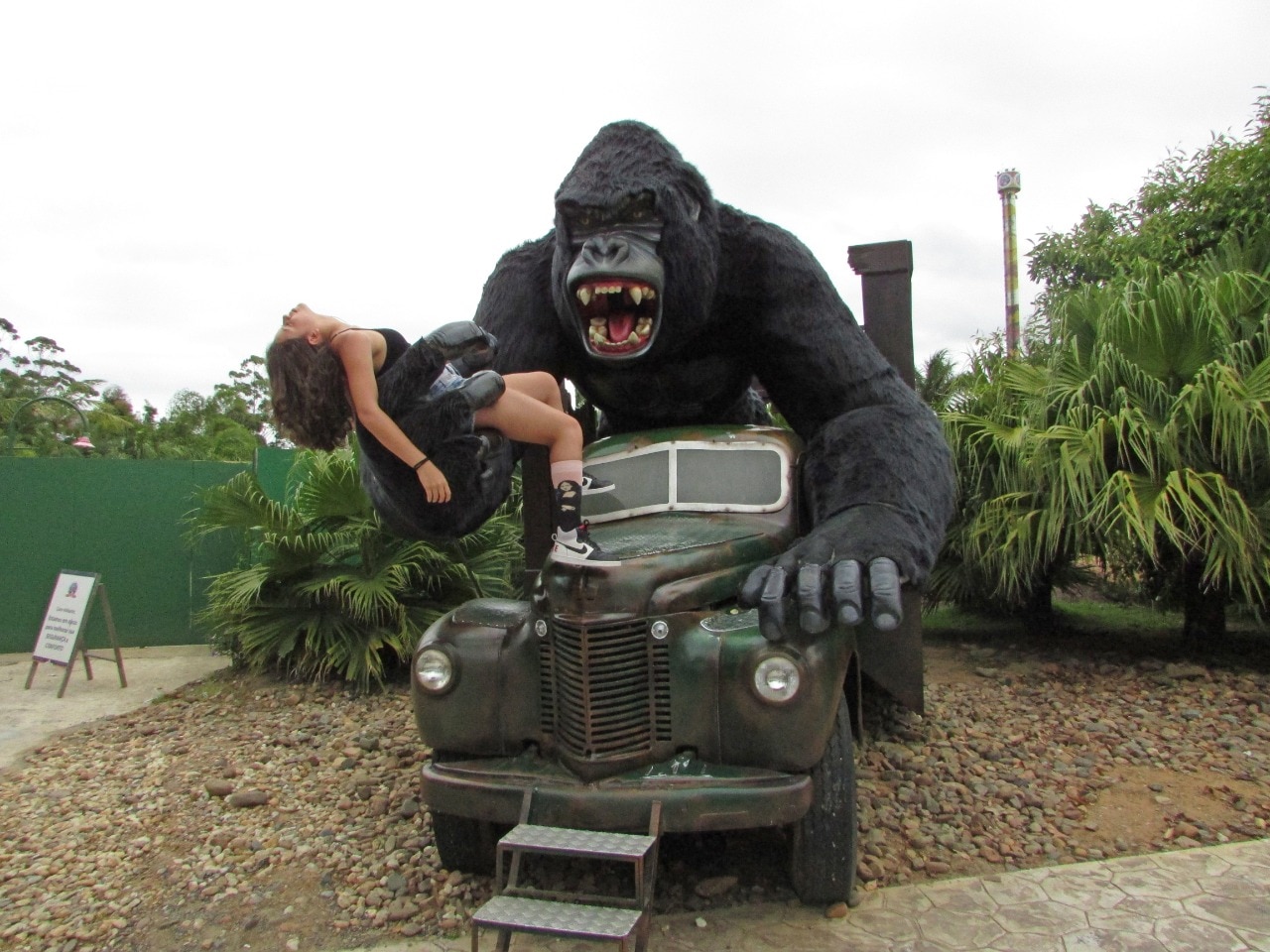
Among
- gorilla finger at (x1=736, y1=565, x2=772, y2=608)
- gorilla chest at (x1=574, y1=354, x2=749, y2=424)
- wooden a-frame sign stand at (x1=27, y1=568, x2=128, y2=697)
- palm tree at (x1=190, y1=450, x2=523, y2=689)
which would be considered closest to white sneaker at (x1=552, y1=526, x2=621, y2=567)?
gorilla finger at (x1=736, y1=565, x2=772, y2=608)

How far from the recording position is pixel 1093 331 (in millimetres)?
5727

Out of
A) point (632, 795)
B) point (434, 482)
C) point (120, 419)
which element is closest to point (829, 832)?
point (632, 795)

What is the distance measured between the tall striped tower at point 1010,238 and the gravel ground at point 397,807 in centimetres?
1112

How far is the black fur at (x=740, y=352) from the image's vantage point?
3.00 meters

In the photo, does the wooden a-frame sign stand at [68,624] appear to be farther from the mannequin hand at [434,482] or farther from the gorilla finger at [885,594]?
the gorilla finger at [885,594]

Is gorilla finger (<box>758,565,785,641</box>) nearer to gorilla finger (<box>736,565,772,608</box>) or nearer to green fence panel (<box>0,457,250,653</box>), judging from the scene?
gorilla finger (<box>736,565,772,608</box>)

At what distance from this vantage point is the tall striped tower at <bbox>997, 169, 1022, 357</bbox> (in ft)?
50.5

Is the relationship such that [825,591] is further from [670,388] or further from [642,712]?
[670,388]

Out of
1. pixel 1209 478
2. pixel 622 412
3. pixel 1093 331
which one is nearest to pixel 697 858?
pixel 622 412

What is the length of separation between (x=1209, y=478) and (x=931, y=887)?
301 centimetres

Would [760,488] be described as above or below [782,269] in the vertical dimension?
below

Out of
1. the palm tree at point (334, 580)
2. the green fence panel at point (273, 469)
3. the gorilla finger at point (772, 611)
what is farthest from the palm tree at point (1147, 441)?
the green fence panel at point (273, 469)

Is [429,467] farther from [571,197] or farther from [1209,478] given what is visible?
[1209,478]

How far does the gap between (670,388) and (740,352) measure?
31 cm
